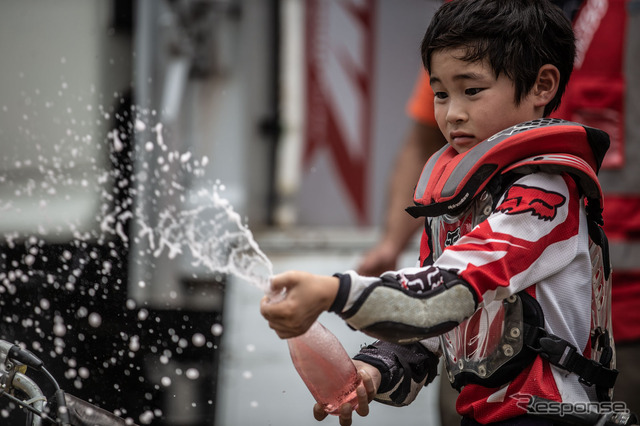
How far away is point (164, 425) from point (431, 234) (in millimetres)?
1108

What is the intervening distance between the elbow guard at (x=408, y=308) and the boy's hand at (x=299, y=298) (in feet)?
0.14

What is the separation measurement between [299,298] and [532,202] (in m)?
0.41

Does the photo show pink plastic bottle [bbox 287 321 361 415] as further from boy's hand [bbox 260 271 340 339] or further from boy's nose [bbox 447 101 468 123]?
boy's nose [bbox 447 101 468 123]

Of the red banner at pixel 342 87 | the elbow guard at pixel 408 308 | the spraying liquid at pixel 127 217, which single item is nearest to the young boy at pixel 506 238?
the elbow guard at pixel 408 308

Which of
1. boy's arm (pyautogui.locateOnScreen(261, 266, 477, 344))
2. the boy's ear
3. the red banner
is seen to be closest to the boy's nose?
the boy's ear

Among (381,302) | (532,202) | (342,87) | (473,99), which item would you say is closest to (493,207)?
(532,202)

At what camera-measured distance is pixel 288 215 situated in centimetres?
512

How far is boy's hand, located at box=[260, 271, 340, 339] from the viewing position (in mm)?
1196

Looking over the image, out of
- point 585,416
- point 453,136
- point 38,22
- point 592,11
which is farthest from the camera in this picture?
point 38,22

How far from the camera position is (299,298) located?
3.92 ft

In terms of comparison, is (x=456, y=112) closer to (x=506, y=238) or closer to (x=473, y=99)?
(x=473, y=99)

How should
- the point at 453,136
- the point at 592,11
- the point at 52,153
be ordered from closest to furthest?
the point at 453,136, the point at 592,11, the point at 52,153

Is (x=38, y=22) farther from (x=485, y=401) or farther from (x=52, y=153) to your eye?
(x=485, y=401)

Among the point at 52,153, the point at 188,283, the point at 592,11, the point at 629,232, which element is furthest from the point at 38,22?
the point at 629,232
